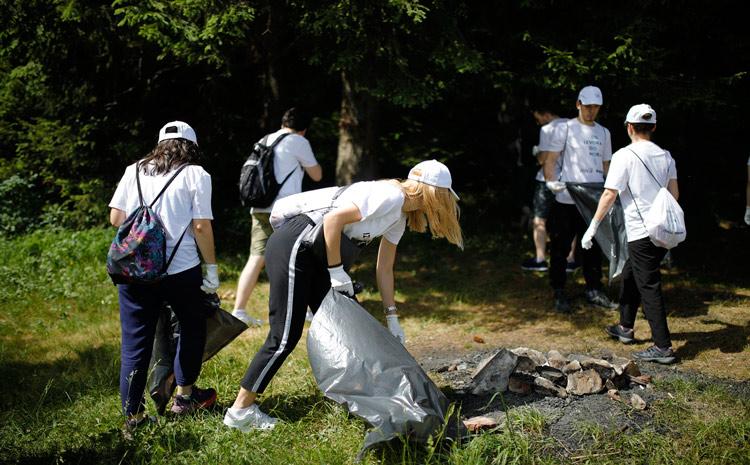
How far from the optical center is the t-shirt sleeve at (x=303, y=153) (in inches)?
229

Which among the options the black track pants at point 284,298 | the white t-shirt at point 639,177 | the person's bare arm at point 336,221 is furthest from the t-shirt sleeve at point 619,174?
the black track pants at point 284,298

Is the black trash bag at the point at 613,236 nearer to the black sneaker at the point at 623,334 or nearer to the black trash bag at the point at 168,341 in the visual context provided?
the black sneaker at the point at 623,334

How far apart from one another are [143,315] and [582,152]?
413 centimetres

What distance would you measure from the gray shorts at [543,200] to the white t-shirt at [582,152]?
45cm

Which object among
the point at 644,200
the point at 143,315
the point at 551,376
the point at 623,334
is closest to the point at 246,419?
the point at 143,315

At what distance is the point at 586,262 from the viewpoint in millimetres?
6418

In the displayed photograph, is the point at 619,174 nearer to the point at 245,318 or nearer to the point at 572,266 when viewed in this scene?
the point at 572,266

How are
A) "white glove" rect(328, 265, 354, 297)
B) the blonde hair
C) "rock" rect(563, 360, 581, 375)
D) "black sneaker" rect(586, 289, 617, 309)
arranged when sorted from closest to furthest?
"white glove" rect(328, 265, 354, 297)
the blonde hair
"rock" rect(563, 360, 581, 375)
"black sneaker" rect(586, 289, 617, 309)

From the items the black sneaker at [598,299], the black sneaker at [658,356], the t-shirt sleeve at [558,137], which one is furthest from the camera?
the black sneaker at [598,299]

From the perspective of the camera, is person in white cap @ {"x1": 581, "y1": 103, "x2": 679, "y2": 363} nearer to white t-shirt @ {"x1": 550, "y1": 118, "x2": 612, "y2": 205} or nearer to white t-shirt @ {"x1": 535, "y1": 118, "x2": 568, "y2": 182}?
white t-shirt @ {"x1": 550, "y1": 118, "x2": 612, "y2": 205}

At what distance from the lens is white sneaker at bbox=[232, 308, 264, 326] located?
5793mm

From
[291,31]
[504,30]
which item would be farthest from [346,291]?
[291,31]

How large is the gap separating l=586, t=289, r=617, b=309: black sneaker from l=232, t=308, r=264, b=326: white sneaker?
310 cm

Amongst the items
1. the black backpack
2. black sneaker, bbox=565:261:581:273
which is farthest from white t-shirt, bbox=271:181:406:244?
black sneaker, bbox=565:261:581:273
